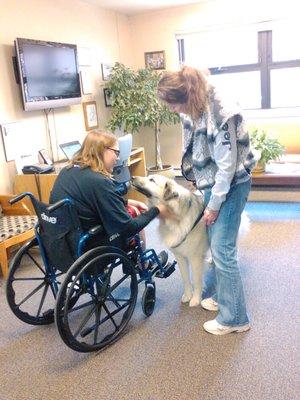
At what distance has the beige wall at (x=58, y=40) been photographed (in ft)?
10.9

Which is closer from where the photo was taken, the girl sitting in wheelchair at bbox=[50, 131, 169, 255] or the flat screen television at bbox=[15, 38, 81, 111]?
the girl sitting in wheelchair at bbox=[50, 131, 169, 255]

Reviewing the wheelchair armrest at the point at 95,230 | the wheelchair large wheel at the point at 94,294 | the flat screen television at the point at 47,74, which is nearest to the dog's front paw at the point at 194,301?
the wheelchair large wheel at the point at 94,294

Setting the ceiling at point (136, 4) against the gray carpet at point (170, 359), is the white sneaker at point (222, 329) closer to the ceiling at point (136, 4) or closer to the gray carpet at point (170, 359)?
the gray carpet at point (170, 359)

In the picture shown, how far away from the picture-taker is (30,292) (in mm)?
2555

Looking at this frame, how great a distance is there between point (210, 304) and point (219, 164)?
2.90 ft

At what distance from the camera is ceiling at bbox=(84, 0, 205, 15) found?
4535 mm

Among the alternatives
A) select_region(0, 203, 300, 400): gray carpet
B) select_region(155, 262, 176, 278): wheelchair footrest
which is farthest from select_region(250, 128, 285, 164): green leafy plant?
select_region(155, 262, 176, 278): wheelchair footrest

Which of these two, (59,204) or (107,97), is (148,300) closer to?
(59,204)

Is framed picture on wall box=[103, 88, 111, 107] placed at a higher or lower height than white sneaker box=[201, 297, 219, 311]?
higher

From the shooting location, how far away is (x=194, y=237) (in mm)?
2129

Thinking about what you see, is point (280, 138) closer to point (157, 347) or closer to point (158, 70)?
point (158, 70)

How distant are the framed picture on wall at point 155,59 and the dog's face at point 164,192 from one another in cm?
359

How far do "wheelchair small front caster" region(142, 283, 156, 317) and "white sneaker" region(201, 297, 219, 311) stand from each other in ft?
0.93

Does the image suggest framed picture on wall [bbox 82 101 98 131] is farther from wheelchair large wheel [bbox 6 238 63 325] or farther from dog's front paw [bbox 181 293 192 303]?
dog's front paw [bbox 181 293 192 303]
